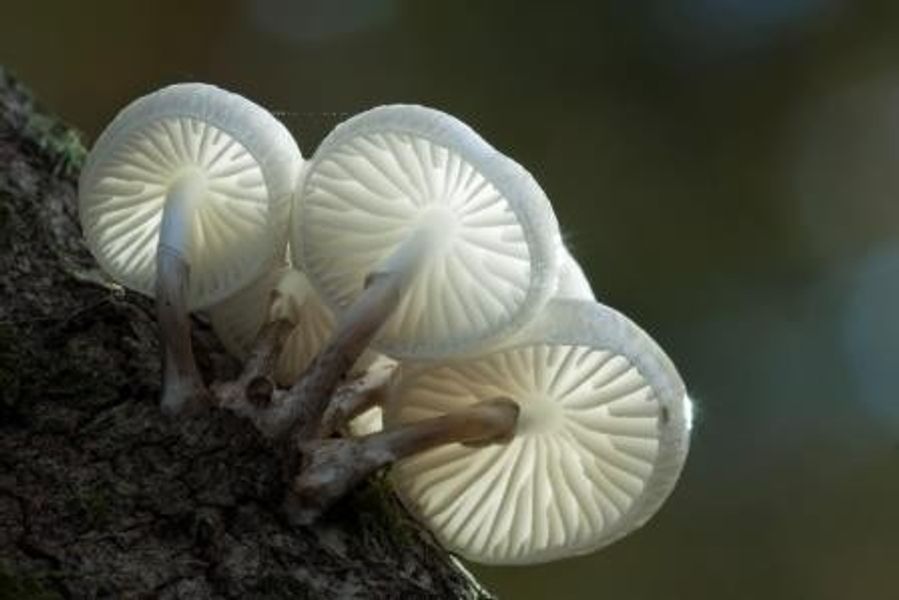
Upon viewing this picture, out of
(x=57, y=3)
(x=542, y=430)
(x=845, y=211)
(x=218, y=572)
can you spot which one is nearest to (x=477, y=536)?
(x=542, y=430)

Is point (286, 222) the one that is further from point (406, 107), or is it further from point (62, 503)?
point (62, 503)

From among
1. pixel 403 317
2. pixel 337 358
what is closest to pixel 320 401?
pixel 337 358

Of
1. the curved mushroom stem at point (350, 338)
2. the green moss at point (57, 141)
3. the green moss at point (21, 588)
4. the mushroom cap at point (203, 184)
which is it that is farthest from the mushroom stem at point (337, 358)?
the green moss at point (57, 141)

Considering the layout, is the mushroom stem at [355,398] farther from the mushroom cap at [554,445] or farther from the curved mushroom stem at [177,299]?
the curved mushroom stem at [177,299]

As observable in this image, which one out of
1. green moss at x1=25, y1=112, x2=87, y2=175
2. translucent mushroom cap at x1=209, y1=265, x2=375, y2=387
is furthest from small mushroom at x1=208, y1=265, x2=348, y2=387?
green moss at x1=25, y1=112, x2=87, y2=175

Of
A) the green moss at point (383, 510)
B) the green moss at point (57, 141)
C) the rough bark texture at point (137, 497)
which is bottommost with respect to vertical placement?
the rough bark texture at point (137, 497)

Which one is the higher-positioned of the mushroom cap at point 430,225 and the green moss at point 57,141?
the mushroom cap at point 430,225
